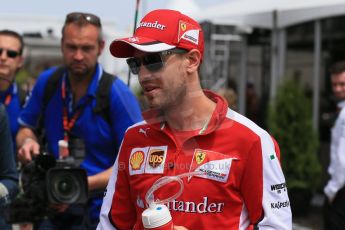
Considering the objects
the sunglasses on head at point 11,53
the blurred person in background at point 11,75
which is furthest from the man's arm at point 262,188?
the sunglasses on head at point 11,53

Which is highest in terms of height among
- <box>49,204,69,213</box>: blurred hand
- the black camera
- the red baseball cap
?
the red baseball cap

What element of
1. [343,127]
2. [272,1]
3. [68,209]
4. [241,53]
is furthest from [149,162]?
[241,53]

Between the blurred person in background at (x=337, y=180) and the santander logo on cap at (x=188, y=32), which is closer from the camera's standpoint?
the santander logo on cap at (x=188, y=32)

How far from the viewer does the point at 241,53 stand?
515 inches

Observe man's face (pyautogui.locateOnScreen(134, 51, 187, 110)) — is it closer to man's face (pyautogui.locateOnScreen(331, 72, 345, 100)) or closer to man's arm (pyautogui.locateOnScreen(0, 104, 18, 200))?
man's arm (pyautogui.locateOnScreen(0, 104, 18, 200))

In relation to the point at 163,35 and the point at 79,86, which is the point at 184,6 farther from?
the point at 163,35

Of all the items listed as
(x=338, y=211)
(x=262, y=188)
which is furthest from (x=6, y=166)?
(x=338, y=211)

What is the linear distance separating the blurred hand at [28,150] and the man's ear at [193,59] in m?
1.51

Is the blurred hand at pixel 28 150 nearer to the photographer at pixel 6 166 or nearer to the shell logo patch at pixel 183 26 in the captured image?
the photographer at pixel 6 166

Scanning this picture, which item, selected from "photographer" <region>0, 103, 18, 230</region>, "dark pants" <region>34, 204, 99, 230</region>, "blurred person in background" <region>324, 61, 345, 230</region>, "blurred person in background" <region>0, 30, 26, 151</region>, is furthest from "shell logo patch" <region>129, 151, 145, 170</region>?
"blurred person in background" <region>324, 61, 345, 230</region>

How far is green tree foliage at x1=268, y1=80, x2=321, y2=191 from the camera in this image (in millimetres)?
10203

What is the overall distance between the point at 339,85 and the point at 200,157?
4.52m

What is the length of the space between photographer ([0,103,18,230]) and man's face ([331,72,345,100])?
4.04 meters

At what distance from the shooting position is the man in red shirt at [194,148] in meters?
2.51
